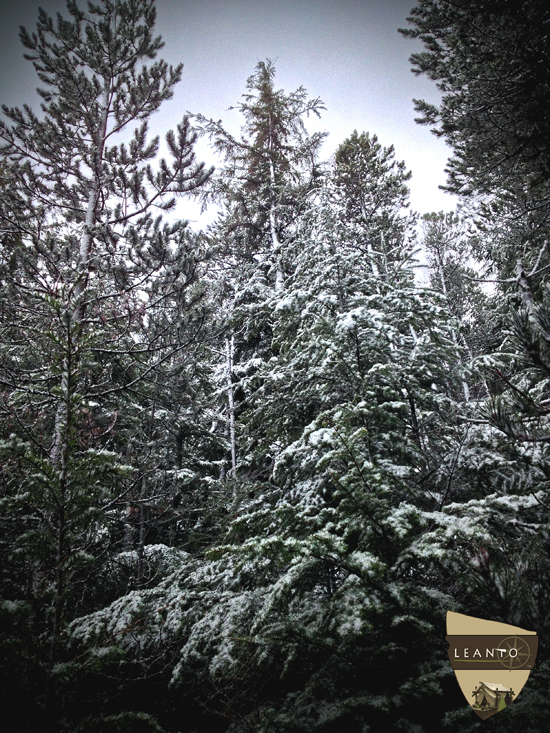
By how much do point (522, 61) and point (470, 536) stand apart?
735 centimetres

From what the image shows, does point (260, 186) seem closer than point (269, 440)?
No

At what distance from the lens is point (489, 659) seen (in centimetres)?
139

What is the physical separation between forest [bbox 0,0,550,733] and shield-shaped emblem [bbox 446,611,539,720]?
0.27ft

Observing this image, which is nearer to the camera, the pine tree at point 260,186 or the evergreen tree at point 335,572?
the evergreen tree at point 335,572

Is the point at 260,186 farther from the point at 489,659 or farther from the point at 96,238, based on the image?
the point at 489,659

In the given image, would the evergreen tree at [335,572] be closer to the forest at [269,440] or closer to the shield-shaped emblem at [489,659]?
the forest at [269,440]

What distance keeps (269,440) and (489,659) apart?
4.66 metres

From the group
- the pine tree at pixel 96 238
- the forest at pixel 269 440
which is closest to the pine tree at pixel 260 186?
the forest at pixel 269 440

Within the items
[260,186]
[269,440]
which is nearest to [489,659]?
[269,440]

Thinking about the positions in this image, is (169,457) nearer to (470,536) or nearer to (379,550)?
(379,550)

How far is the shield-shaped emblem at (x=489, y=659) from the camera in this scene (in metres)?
1.29

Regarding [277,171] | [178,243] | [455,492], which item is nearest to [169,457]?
[178,243]

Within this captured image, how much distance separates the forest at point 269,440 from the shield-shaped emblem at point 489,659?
0.27 ft

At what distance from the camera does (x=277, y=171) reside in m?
12.5
